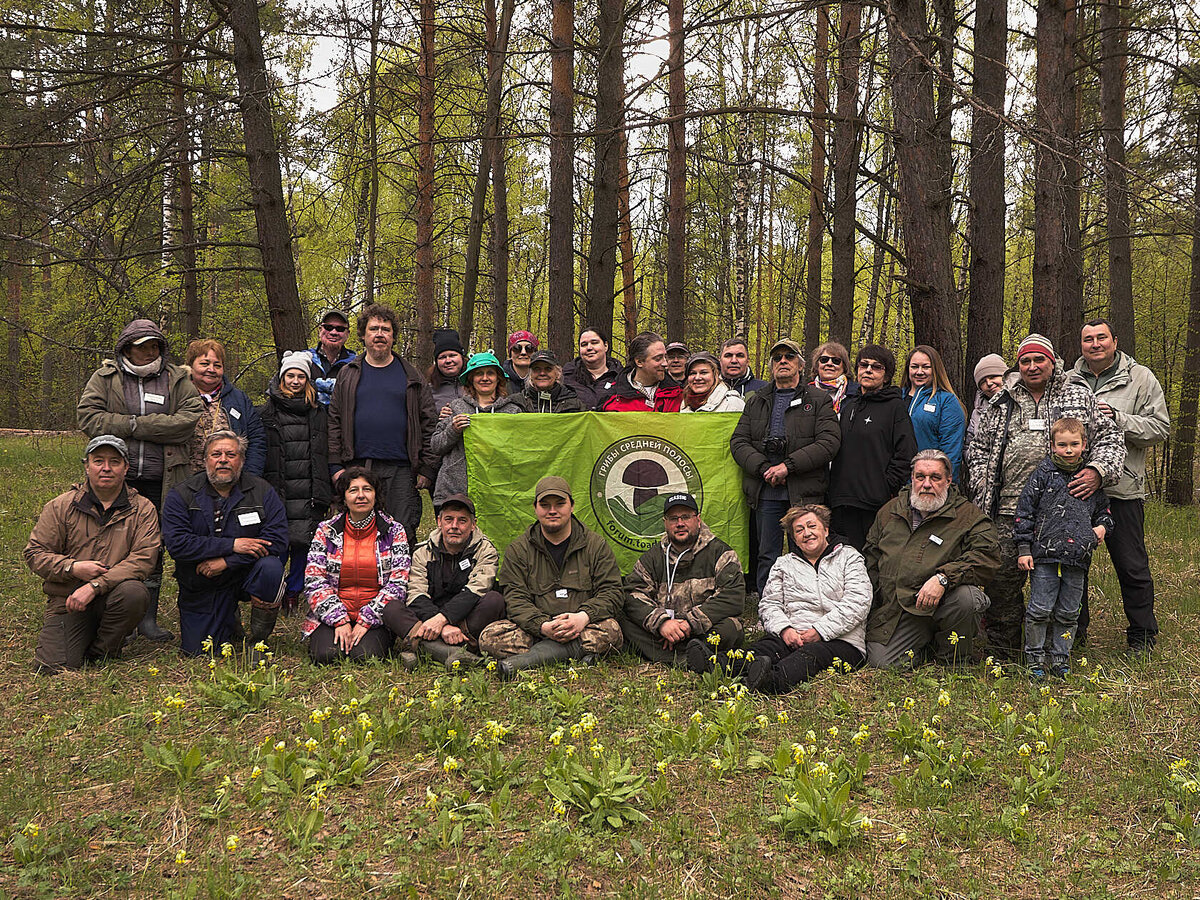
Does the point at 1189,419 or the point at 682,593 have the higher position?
the point at 1189,419

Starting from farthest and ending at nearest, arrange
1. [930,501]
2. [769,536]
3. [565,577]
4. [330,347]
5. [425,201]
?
[425,201], [330,347], [769,536], [565,577], [930,501]

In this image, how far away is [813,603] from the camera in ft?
20.1

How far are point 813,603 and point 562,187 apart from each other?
6.38 meters

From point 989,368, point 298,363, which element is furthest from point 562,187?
point 989,368

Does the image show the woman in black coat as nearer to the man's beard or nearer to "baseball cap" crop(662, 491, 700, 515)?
"baseball cap" crop(662, 491, 700, 515)

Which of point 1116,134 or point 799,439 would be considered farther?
point 1116,134

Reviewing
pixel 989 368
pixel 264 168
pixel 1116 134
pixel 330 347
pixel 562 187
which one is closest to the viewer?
pixel 989 368

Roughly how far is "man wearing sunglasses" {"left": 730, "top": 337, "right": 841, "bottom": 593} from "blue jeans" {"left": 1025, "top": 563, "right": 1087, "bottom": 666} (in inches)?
67.1

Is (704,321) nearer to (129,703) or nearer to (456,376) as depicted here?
(456,376)

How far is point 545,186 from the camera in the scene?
2719 cm

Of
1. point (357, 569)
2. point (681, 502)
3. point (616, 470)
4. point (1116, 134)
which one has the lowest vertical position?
point (357, 569)

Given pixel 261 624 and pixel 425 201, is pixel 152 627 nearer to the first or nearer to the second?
pixel 261 624

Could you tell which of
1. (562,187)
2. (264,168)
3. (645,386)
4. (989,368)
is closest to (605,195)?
(562,187)

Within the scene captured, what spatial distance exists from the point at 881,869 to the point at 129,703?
4351 mm
